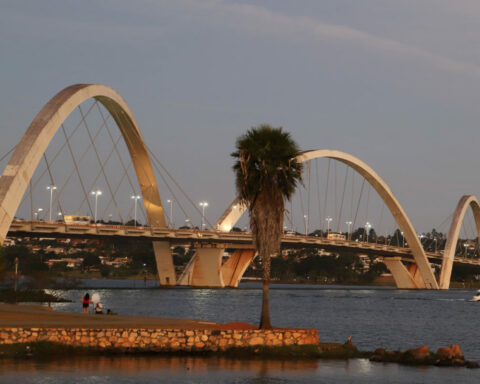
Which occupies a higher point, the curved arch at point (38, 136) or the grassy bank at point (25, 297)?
the curved arch at point (38, 136)

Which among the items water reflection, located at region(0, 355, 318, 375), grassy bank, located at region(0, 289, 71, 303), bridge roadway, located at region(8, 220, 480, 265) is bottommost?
water reflection, located at region(0, 355, 318, 375)

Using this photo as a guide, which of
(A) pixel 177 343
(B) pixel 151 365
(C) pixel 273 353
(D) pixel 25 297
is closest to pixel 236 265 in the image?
(D) pixel 25 297

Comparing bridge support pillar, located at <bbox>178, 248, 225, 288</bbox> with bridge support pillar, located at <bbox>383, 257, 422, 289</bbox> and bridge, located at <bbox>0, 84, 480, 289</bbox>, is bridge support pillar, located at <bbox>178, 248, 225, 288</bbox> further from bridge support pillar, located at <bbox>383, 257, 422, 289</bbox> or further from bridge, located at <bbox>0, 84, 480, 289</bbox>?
bridge support pillar, located at <bbox>383, 257, 422, 289</bbox>

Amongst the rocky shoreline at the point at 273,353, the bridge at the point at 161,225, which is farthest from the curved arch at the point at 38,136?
the rocky shoreline at the point at 273,353

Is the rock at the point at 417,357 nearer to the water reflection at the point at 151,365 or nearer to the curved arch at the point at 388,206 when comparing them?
the water reflection at the point at 151,365

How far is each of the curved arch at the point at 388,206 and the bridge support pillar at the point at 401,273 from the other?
477mm

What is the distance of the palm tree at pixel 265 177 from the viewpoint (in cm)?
3266

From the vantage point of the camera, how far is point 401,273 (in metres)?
137

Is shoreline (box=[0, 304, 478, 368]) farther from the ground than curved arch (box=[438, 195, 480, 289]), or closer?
closer

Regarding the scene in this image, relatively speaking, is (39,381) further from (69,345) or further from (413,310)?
(413,310)

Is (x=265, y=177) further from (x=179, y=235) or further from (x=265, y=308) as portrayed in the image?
(x=179, y=235)

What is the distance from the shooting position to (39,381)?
78.6 ft

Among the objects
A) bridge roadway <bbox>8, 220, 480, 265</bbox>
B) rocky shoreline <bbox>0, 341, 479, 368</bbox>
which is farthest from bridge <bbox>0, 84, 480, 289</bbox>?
rocky shoreline <bbox>0, 341, 479, 368</bbox>

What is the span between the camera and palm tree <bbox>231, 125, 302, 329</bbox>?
107ft
